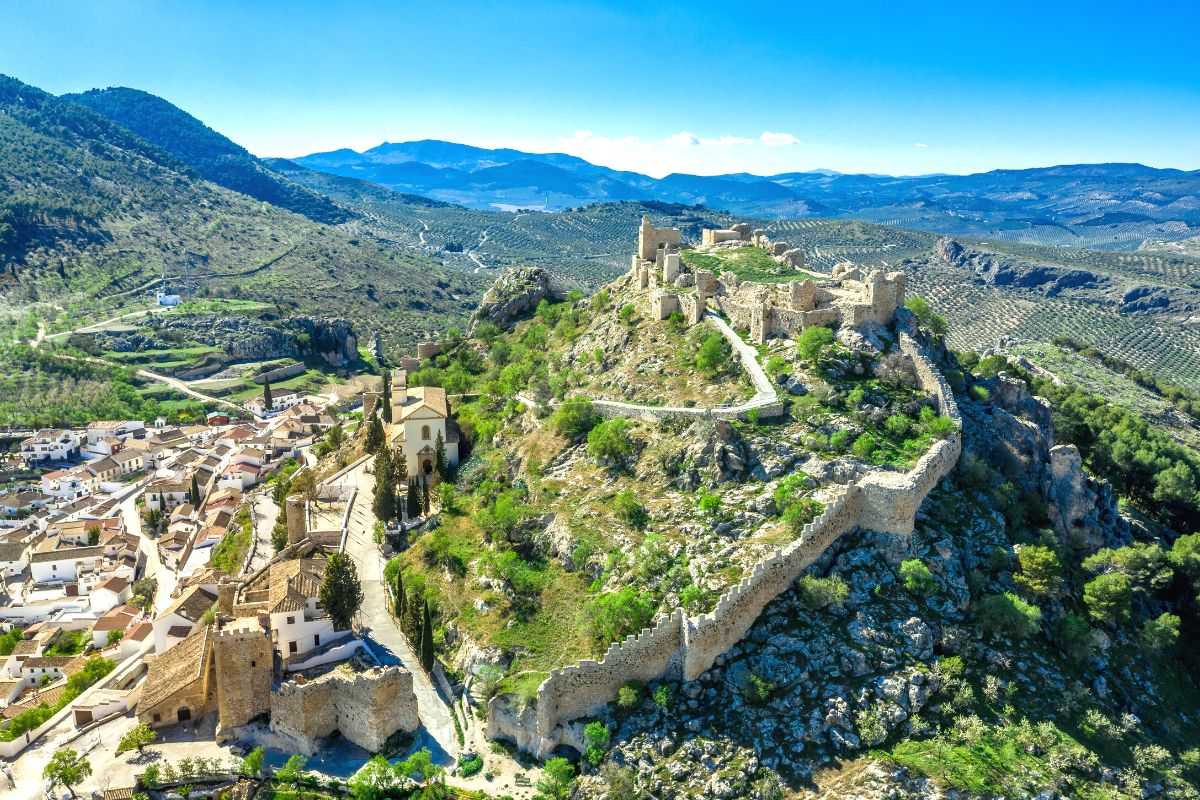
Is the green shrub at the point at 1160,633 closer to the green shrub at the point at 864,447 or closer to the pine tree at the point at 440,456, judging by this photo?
the green shrub at the point at 864,447

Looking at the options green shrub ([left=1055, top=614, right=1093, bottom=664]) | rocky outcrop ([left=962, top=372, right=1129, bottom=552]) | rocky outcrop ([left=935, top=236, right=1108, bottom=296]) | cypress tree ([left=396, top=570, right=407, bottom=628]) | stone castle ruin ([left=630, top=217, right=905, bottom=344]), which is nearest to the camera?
green shrub ([left=1055, top=614, right=1093, bottom=664])

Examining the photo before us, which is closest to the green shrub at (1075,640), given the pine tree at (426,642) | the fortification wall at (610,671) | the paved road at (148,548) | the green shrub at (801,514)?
the green shrub at (801,514)

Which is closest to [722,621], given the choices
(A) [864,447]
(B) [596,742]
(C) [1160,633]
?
(B) [596,742]

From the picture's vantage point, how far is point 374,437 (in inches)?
2126

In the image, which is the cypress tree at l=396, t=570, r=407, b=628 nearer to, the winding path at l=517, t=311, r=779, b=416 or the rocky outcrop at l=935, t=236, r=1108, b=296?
the winding path at l=517, t=311, r=779, b=416

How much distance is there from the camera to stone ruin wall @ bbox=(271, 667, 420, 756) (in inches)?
1211

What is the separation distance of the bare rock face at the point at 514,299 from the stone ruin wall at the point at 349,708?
4464 centimetres

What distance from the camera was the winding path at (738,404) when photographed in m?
39.8

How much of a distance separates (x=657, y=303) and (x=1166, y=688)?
32.8 meters

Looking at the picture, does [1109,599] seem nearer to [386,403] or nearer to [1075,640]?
[1075,640]

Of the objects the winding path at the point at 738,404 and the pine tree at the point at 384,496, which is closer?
the winding path at the point at 738,404

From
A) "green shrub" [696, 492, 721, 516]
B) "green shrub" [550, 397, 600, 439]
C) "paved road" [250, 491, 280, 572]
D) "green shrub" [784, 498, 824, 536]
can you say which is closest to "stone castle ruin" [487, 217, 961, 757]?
"green shrub" [784, 498, 824, 536]

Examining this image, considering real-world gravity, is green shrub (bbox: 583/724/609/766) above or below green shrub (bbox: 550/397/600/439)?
below

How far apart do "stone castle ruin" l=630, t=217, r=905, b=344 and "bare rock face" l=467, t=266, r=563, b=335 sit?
44.9ft
